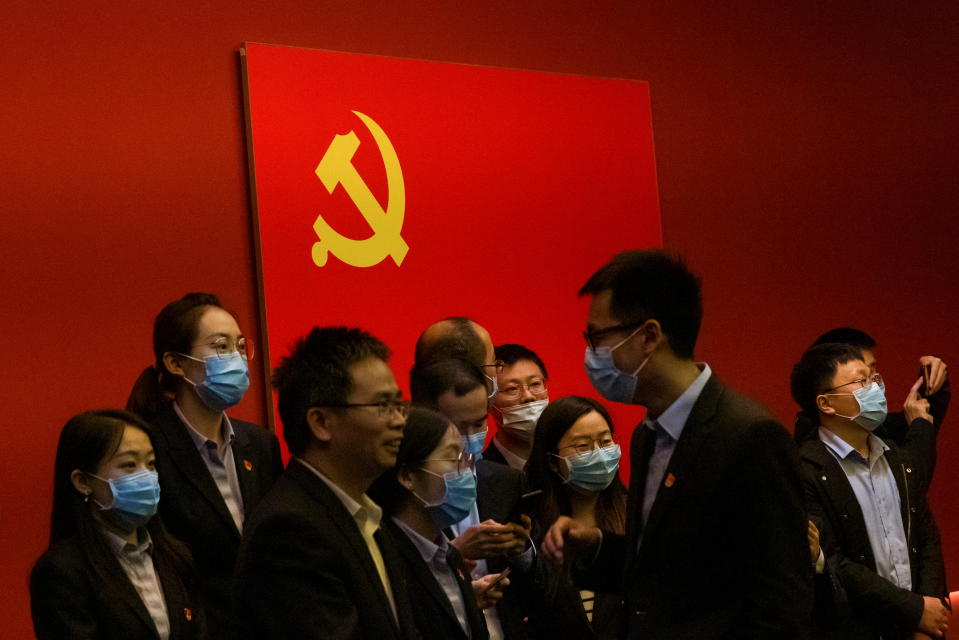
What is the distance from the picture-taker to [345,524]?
2604 mm

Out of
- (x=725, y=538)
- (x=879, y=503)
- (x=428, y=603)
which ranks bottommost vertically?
(x=879, y=503)

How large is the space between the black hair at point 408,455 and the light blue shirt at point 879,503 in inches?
76.6

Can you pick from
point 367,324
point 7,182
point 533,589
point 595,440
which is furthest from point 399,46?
point 533,589

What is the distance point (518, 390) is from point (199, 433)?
4.36 feet

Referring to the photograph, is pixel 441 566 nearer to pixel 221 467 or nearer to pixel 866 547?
pixel 221 467

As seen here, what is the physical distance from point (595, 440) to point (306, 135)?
1.76 metres

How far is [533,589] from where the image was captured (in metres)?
3.68

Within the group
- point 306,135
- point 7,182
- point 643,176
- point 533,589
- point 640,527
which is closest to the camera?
point 640,527

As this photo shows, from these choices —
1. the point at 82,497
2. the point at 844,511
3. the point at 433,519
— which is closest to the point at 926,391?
the point at 844,511

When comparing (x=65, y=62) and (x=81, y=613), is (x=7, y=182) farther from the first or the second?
(x=81, y=613)

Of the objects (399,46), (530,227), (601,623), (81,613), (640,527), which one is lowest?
(601,623)

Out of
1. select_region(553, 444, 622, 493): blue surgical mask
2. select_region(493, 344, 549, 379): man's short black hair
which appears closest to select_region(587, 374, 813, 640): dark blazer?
select_region(553, 444, 622, 493): blue surgical mask

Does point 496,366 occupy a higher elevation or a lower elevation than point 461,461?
higher

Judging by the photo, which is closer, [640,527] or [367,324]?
[640,527]
